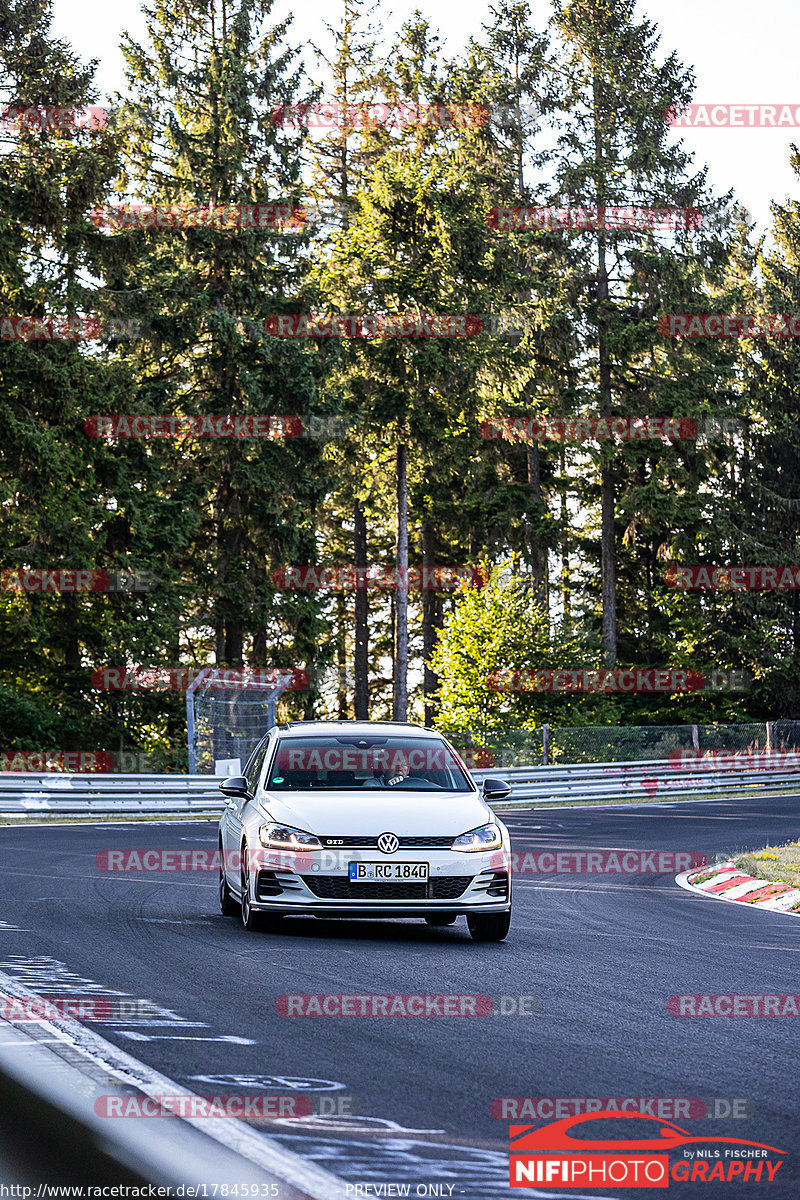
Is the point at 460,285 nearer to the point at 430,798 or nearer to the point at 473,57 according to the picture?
the point at 473,57

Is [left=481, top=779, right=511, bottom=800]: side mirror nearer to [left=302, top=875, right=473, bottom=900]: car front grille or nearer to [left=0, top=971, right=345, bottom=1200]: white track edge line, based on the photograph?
[left=302, top=875, right=473, bottom=900]: car front grille

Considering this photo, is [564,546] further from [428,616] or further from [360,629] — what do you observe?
[360,629]

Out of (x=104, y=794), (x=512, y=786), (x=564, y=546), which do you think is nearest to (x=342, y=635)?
(x=564, y=546)

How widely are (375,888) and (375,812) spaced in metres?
0.56

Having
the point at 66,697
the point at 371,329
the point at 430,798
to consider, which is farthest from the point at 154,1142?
the point at 371,329

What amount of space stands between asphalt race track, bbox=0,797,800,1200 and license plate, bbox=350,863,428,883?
1.55ft

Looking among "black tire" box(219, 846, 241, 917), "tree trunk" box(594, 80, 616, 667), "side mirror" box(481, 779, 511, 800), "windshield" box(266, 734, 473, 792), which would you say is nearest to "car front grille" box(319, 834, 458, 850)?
"windshield" box(266, 734, 473, 792)

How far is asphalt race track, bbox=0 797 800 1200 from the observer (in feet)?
15.8

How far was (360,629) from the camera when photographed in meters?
59.5

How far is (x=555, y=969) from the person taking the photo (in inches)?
360

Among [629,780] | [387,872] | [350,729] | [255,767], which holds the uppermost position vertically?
[350,729]

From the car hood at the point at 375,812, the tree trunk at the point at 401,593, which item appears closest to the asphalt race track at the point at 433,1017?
the car hood at the point at 375,812

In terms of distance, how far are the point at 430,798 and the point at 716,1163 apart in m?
6.31

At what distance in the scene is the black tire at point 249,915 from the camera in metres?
10.4
